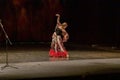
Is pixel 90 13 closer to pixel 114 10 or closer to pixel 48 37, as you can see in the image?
pixel 114 10

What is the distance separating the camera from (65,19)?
22031mm

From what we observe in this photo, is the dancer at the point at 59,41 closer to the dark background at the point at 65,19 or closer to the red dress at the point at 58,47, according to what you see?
the red dress at the point at 58,47

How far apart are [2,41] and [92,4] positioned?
5527 millimetres

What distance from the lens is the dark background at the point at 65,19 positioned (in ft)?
69.4

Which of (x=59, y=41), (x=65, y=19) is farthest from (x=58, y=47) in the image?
(x=65, y=19)

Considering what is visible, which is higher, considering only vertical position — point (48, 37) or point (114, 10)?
point (114, 10)

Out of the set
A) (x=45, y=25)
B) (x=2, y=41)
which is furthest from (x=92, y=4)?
(x=2, y=41)

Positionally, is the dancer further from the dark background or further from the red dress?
the dark background

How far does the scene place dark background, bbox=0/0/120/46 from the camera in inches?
832

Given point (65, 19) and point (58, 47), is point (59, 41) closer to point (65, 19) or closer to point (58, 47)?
point (58, 47)

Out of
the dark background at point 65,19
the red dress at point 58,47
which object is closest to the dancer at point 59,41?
the red dress at point 58,47

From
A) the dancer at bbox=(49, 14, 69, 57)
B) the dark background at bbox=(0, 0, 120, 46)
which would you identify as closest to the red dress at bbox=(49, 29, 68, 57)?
the dancer at bbox=(49, 14, 69, 57)

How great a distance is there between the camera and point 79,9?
22.1 meters

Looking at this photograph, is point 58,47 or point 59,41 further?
point 58,47
